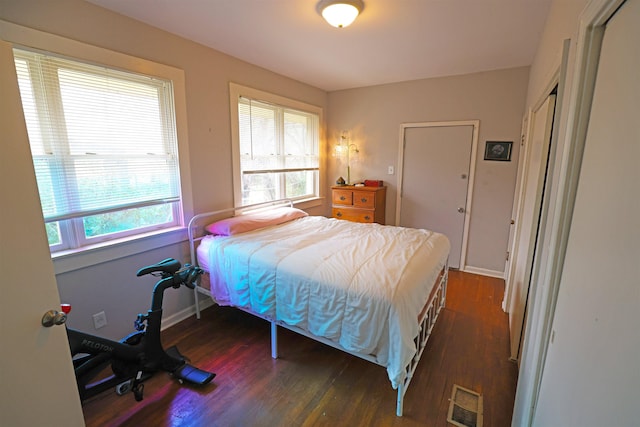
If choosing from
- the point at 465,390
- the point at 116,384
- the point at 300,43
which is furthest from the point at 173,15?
the point at 465,390

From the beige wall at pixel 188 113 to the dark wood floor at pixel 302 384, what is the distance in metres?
0.50

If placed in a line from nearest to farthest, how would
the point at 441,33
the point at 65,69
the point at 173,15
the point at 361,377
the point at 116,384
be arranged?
the point at 116,384, the point at 65,69, the point at 361,377, the point at 173,15, the point at 441,33

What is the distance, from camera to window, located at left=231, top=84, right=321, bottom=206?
123 inches

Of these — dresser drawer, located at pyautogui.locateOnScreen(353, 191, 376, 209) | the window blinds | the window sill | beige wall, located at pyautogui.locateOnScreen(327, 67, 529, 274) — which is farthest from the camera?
dresser drawer, located at pyautogui.locateOnScreen(353, 191, 376, 209)

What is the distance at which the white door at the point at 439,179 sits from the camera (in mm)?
3668

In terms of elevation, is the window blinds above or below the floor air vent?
above

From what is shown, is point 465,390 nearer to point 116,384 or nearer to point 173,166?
point 116,384

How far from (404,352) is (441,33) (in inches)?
97.5

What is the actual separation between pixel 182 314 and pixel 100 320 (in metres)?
0.67

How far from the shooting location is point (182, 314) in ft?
8.71

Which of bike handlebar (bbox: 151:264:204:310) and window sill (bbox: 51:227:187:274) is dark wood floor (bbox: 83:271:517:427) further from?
window sill (bbox: 51:227:187:274)

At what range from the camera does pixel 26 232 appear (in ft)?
3.22

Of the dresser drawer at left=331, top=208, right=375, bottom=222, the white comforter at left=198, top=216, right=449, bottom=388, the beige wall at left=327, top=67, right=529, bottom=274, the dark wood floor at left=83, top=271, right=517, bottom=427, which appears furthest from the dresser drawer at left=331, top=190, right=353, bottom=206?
the dark wood floor at left=83, top=271, right=517, bottom=427

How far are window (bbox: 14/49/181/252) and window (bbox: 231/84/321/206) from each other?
31.1 inches
